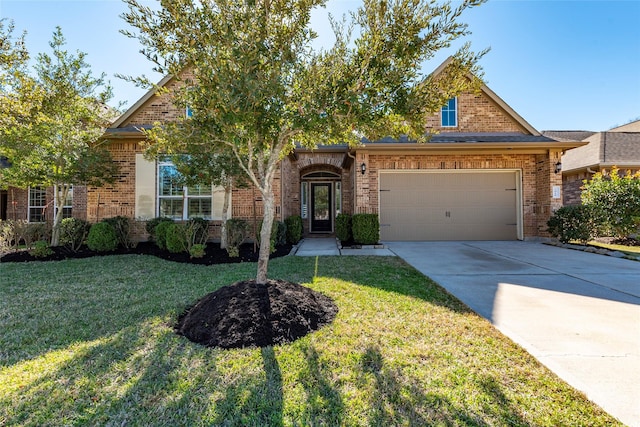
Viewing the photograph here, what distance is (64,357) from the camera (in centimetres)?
258

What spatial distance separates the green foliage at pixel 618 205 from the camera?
8562mm

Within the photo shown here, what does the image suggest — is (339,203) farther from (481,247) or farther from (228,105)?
(228,105)

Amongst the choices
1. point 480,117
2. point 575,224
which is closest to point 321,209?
point 480,117

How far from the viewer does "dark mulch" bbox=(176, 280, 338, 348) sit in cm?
289

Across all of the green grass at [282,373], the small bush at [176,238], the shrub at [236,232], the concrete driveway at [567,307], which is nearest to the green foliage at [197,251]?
the small bush at [176,238]

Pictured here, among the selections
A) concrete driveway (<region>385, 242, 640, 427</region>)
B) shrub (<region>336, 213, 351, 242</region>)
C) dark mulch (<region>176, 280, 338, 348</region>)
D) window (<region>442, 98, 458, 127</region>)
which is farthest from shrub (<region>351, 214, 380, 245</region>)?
window (<region>442, 98, 458, 127</region>)

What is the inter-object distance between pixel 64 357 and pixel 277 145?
3032 mm

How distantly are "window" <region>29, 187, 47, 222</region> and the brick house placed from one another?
418 centimetres

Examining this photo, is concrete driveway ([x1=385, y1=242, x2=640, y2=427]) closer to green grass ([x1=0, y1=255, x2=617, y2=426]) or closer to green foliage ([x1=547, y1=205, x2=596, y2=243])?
green grass ([x1=0, y1=255, x2=617, y2=426])

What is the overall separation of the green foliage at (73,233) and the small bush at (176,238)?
9.45 ft

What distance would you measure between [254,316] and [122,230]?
7.36m

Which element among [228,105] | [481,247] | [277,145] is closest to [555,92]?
[481,247]

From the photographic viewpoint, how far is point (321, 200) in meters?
13.0

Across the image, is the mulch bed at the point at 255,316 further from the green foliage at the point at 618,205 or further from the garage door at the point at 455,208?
the green foliage at the point at 618,205
